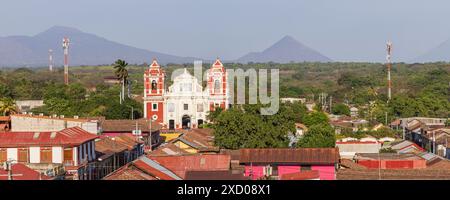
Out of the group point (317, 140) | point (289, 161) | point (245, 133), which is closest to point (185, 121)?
point (245, 133)

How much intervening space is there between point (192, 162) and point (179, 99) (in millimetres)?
28614

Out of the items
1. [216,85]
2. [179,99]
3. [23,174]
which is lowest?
[23,174]

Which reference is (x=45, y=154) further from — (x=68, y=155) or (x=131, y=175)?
(x=131, y=175)

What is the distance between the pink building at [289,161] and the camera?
1869 centimetres

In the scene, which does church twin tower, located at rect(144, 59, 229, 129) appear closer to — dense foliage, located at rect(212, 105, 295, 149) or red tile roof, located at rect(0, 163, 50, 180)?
dense foliage, located at rect(212, 105, 295, 149)

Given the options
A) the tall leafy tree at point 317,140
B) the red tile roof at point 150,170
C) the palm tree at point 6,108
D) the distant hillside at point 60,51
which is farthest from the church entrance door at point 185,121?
the distant hillside at point 60,51

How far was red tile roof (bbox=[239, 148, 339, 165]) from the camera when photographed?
1886 centimetres

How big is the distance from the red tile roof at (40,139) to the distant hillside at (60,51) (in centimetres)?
12404

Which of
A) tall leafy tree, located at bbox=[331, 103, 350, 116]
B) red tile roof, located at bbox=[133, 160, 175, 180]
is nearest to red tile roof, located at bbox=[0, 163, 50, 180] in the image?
red tile roof, located at bbox=[133, 160, 175, 180]

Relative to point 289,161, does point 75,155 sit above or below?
above

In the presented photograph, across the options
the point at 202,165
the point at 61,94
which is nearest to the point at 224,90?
the point at 61,94

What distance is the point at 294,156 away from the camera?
63.1 feet

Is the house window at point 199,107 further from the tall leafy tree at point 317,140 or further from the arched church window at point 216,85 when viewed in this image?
the tall leafy tree at point 317,140
